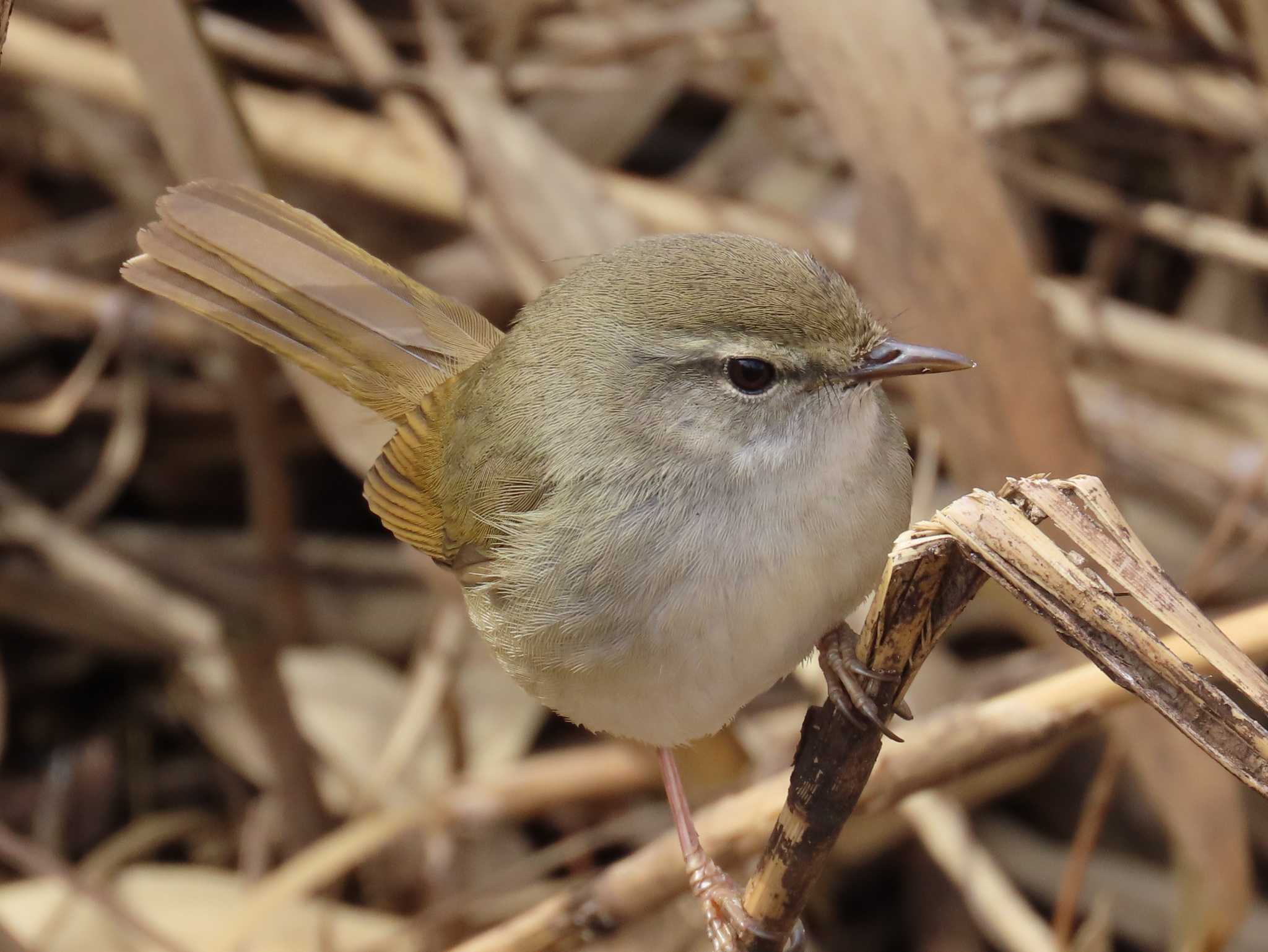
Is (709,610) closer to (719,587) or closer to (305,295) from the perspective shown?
(719,587)

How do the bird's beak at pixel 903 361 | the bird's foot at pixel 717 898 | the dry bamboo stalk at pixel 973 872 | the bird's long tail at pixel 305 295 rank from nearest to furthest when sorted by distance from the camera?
the bird's beak at pixel 903 361, the bird's foot at pixel 717 898, the bird's long tail at pixel 305 295, the dry bamboo stalk at pixel 973 872

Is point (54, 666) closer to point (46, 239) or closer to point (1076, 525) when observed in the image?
point (46, 239)

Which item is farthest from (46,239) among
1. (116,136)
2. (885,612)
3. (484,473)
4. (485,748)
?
(885,612)

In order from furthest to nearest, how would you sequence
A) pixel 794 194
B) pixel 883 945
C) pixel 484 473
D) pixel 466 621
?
pixel 794 194 → pixel 883 945 → pixel 466 621 → pixel 484 473

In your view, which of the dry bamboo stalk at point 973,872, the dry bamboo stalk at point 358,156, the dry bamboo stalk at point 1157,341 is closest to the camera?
the dry bamboo stalk at point 973,872

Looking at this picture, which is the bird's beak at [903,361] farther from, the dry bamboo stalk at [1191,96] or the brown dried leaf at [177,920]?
the dry bamboo stalk at [1191,96]

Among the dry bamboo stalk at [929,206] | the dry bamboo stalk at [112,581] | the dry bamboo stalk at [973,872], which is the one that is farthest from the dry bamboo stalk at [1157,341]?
the dry bamboo stalk at [112,581]
